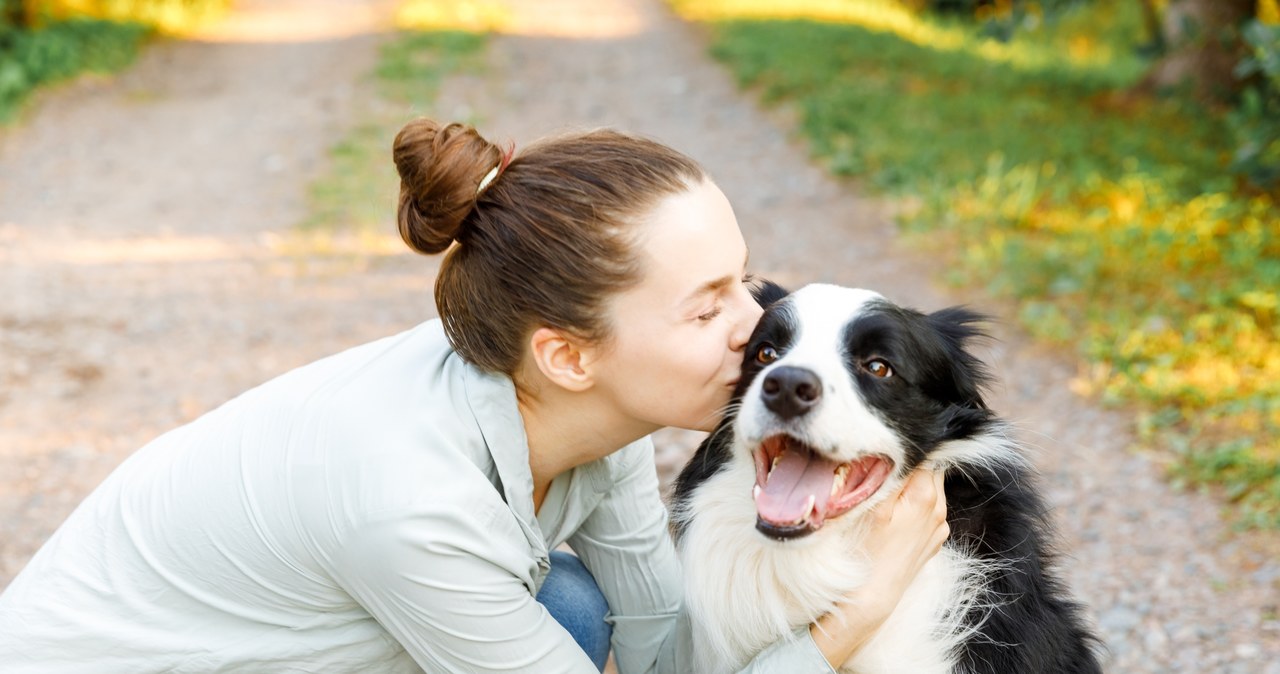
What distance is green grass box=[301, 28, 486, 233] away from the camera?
23.0 feet

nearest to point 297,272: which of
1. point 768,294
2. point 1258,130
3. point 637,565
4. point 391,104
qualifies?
point 391,104

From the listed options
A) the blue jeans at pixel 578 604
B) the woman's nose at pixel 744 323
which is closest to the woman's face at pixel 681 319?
the woman's nose at pixel 744 323

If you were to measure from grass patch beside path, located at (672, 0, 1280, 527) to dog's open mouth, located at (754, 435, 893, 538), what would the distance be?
2.12 metres

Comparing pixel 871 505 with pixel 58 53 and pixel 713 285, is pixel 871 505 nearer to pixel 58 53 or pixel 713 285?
pixel 713 285

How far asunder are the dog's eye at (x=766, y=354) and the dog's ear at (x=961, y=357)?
1.14ft

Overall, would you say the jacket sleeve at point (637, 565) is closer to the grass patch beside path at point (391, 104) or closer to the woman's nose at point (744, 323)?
the woman's nose at point (744, 323)

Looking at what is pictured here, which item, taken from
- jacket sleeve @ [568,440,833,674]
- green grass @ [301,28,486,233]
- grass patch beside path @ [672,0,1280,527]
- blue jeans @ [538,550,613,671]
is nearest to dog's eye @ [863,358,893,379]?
jacket sleeve @ [568,440,833,674]

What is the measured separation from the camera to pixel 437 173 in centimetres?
195

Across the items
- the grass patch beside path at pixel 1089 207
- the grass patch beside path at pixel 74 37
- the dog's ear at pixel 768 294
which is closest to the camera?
the dog's ear at pixel 768 294

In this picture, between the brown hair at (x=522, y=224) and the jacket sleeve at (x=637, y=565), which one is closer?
the brown hair at (x=522, y=224)

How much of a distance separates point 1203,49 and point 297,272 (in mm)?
5874

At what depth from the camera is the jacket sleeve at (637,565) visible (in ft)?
8.56

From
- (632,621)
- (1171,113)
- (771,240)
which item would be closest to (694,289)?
(632,621)

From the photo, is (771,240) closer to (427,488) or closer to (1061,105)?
(1061,105)
